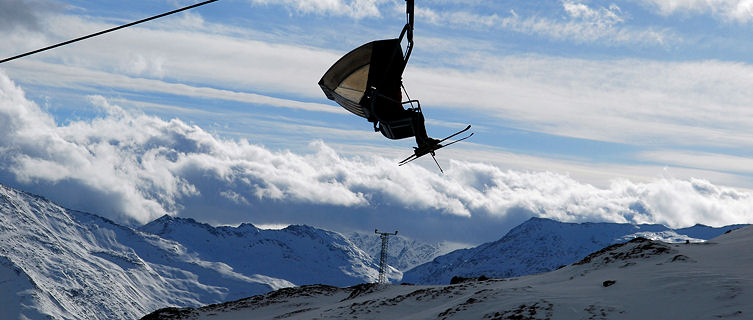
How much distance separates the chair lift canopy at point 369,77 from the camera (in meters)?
24.8

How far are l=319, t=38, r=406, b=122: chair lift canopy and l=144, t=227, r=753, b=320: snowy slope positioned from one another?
46.8 ft

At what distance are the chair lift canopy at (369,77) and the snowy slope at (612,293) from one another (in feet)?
46.8

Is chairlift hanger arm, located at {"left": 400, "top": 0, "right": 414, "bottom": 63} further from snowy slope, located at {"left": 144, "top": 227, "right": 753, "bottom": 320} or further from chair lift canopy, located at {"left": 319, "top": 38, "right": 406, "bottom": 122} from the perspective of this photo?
snowy slope, located at {"left": 144, "top": 227, "right": 753, "bottom": 320}

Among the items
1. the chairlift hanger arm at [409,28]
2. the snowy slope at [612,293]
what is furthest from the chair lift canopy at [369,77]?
the snowy slope at [612,293]

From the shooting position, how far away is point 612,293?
35375mm

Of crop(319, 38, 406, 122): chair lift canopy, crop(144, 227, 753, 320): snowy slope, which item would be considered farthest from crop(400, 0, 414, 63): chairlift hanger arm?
crop(144, 227, 753, 320): snowy slope

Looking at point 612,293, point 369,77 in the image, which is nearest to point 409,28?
point 369,77

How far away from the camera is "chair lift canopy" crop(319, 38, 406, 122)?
2481 centimetres

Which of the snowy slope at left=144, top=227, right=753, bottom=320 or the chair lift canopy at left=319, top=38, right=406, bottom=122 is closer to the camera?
the chair lift canopy at left=319, top=38, right=406, bottom=122

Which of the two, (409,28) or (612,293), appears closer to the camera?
(409,28)

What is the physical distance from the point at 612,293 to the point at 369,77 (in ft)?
60.7

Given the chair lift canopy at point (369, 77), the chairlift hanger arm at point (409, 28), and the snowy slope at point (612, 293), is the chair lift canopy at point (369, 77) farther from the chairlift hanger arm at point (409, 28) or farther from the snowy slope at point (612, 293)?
the snowy slope at point (612, 293)

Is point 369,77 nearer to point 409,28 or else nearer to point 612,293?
point 409,28

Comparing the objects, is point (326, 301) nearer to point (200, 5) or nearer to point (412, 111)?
point (412, 111)
